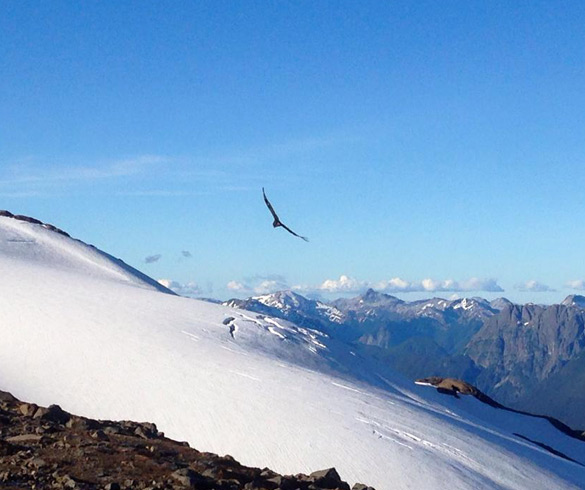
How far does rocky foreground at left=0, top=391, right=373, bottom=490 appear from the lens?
2356 cm

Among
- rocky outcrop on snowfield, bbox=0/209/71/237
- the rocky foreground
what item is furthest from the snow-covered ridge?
the rocky foreground

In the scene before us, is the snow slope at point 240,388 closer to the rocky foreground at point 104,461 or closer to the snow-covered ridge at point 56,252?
the rocky foreground at point 104,461

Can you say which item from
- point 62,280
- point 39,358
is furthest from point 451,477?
point 62,280

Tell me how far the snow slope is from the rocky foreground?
30.9 ft

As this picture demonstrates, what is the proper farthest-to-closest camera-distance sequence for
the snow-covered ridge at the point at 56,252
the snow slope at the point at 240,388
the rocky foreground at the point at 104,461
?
the snow-covered ridge at the point at 56,252, the snow slope at the point at 240,388, the rocky foreground at the point at 104,461

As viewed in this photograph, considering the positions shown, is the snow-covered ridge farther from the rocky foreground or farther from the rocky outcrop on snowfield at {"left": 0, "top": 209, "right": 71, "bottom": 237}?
the rocky foreground

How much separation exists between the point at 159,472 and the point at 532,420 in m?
75.0

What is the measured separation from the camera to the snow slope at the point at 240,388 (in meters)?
41.1

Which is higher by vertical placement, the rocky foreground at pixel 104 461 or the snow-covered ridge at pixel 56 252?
the snow-covered ridge at pixel 56 252

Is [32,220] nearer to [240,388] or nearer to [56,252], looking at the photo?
[56,252]

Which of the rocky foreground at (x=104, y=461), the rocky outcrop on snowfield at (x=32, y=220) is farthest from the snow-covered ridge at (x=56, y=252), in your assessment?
the rocky foreground at (x=104, y=461)

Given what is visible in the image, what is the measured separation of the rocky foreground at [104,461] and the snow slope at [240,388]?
9411 millimetres

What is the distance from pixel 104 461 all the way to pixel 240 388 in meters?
23.2

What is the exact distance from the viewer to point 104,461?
25719 mm
